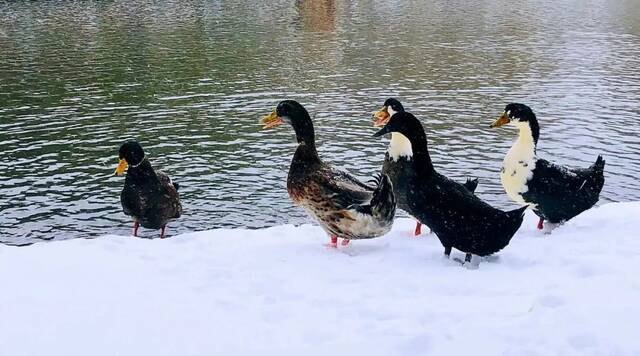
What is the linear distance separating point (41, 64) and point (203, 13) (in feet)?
80.8

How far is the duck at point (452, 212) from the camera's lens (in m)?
7.66

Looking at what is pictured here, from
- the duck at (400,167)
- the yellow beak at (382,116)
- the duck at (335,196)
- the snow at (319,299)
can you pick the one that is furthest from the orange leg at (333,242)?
the yellow beak at (382,116)

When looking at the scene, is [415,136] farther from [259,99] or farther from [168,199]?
[259,99]

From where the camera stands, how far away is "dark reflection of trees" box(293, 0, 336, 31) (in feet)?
157

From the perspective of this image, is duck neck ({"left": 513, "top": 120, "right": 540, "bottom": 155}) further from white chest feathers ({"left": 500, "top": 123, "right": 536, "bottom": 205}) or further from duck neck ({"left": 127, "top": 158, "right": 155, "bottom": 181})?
duck neck ({"left": 127, "top": 158, "right": 155, "bottom": 181})

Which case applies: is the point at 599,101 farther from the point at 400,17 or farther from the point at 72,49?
the point at 400,17

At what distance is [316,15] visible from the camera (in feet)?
181

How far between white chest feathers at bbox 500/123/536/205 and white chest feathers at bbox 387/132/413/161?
148 cm

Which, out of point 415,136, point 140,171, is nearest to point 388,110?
point 415,136

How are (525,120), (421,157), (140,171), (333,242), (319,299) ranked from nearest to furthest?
(319,299), (421,157), (333,242), (525,120), (140,171)

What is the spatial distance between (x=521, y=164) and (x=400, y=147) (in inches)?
70.9

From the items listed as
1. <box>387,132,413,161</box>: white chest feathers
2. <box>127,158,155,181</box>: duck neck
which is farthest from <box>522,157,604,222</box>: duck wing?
<box>127,158,155,181</box>: duck neck

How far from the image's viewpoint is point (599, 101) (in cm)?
2400

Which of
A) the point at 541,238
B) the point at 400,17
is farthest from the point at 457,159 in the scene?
the point at 400,17
